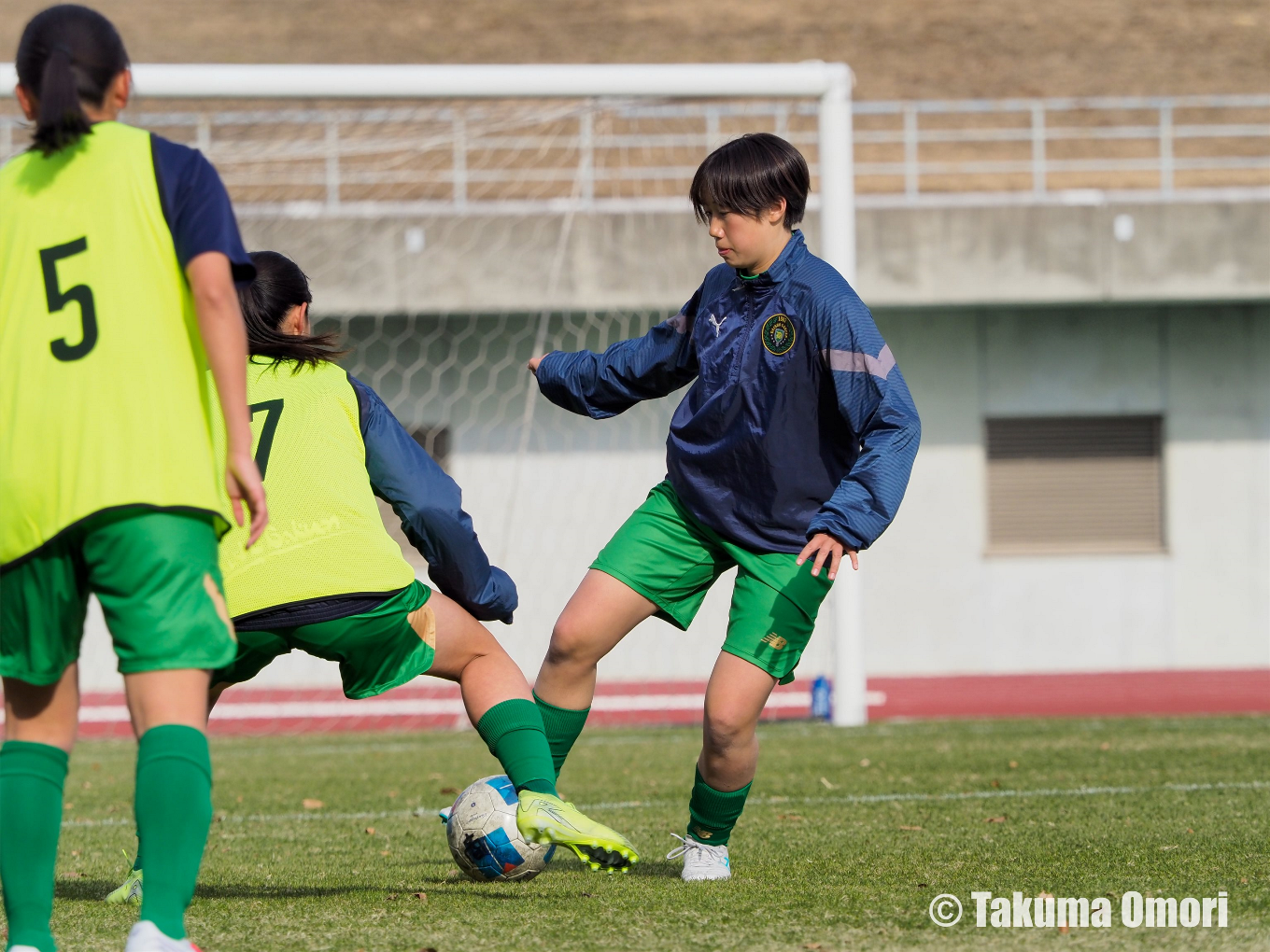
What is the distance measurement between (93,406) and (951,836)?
8.80 feet

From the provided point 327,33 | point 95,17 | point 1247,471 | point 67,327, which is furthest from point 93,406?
point 327,33

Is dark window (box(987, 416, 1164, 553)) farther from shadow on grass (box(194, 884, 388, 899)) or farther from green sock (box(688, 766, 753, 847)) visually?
shadow on grass (box(194, 884, 388, 899))

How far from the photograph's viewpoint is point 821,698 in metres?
8.38

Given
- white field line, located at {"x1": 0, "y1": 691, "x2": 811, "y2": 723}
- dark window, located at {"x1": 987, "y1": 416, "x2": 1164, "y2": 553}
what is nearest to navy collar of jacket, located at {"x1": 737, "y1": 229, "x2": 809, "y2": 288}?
white field line, located at {"x1": 0, "y1": 691, "x2": 811, "y2": 723}

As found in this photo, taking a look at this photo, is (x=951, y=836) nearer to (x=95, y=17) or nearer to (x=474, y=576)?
(x=474, y=576)

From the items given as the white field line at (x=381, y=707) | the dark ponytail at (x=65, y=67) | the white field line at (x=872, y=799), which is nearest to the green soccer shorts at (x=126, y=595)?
the dark ponytail at (x=65, y=67)

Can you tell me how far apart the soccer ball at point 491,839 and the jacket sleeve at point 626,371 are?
100 cm

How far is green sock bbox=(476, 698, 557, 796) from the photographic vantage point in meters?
3.28

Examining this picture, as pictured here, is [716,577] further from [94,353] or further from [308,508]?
[94,353]

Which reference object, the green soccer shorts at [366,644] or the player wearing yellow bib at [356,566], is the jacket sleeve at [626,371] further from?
the green soccer shorts at [366,644]

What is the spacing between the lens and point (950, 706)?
10.3 meters

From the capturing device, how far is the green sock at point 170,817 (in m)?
2.31

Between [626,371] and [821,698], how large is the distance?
4.95 meters

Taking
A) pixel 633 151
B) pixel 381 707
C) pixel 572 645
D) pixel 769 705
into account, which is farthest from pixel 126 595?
pixel 633 151
